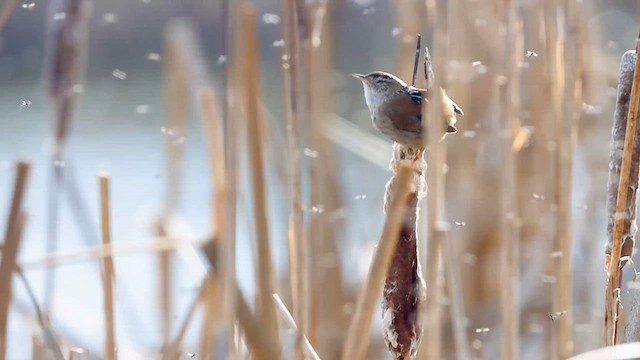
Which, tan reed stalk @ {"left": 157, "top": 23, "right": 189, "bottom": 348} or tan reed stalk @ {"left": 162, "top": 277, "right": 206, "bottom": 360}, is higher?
tan reed stalk @ {"left": 157, "top": 23, "right": 189, "bottom": 348}

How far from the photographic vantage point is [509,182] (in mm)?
933

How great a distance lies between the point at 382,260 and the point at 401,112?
0.13 metres

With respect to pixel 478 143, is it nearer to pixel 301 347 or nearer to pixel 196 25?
pixel 301 347

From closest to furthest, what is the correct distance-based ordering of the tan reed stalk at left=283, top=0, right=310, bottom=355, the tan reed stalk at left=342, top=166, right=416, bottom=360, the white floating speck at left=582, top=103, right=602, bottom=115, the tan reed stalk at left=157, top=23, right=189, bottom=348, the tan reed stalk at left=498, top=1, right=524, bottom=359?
the tan reed stalk at left=342, top=166, right=416, bottom=360, the tan reed stalk at left=283, top=0, right=310, bottom=355, the tan reed stalk at left=498, top=1, right=524, bottom=359, the tan reed stalk at left=157, top=23, right=189, bottom=348, the white floating speck at left=582, top=103, right=602, bottom=115

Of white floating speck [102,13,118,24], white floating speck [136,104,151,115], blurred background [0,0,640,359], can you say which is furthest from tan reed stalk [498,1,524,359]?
white floating speck [102,13,118,24]

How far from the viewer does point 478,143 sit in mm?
1521

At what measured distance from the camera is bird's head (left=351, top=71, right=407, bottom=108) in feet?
2.54

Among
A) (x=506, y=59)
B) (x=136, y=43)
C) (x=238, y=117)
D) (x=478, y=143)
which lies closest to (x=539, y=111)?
(x=478, y=143)

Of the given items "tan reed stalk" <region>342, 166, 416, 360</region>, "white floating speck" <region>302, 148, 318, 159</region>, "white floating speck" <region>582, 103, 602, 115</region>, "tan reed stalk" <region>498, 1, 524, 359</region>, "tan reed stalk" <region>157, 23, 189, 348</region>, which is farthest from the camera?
"white floating speck" <region>582, 103, 602, 115</region>

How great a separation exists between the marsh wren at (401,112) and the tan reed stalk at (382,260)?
0.15 feet

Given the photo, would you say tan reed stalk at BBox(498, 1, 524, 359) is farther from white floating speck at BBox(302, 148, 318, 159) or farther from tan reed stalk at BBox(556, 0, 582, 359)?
white floating speck at BBox(302, 148, 318, 159)

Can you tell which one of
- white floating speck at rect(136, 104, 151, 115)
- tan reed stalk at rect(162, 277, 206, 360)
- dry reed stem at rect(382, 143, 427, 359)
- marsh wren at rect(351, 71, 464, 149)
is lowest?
white floating speck at rect(136, 104, 151, 115)

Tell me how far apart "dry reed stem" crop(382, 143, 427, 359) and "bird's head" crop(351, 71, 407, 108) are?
44 mm

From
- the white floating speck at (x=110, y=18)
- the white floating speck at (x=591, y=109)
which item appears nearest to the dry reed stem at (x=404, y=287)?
the white floating speck at (x=591, y=109)
